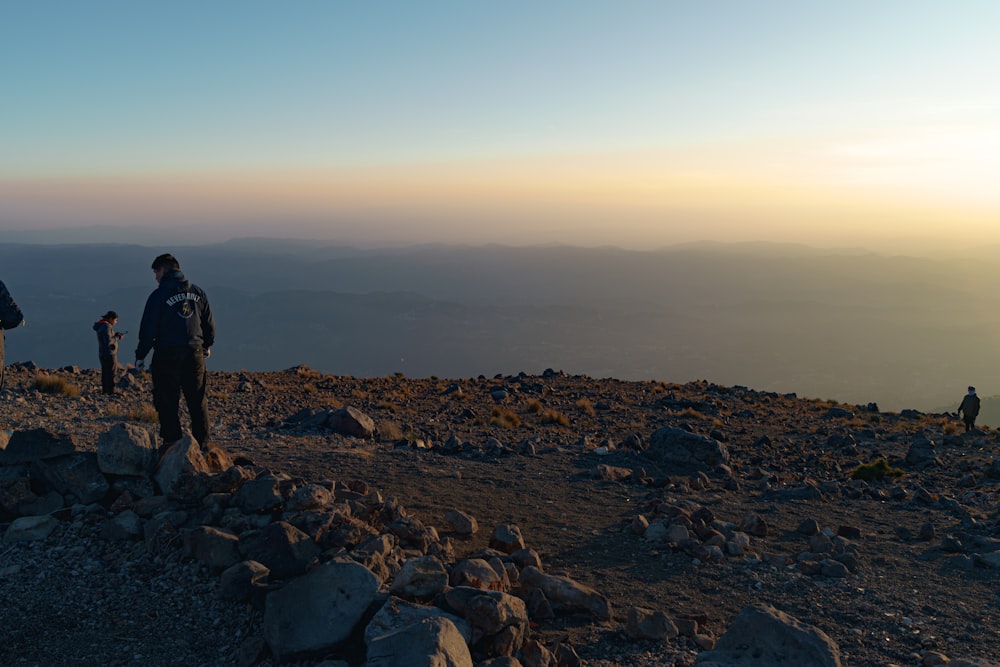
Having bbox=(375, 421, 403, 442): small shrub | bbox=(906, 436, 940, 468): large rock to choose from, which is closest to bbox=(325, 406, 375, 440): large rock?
bbox=(375, 421, 403, 442): small shrub

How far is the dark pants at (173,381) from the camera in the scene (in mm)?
7637

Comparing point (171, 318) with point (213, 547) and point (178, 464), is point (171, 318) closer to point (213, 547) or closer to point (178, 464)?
point (178, 464)

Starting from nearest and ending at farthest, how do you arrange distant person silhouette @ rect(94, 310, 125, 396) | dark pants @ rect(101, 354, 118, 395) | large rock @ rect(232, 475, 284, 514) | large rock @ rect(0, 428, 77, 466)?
1. large rock @ rect(232, 475, 284, 514)
2. large rock @ rect(0, 428, 77, 466)
3. distant person silhouette @ rect(94, 310, 125, 396)
4. dark pants @ rect(101, 354, 118, 395)

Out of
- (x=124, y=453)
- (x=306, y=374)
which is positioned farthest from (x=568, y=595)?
(x=306, y=374)

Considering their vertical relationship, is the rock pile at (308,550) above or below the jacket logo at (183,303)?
below

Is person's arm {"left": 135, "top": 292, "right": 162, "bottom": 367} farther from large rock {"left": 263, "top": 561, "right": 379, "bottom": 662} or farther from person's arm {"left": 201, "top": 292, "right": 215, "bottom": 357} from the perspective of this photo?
large rock {"left": 263, "top": 561, "right": 379, "bottom": 662}

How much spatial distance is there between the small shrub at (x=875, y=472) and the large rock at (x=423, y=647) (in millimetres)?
10670

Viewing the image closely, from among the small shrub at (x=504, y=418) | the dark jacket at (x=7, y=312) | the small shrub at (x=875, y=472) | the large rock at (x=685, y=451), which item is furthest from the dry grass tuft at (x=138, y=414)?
the small shrub at (x=875, y=472)

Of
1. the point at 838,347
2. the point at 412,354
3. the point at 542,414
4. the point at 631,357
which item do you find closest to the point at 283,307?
the point at 412,354

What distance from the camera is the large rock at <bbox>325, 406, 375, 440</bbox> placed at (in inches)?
496

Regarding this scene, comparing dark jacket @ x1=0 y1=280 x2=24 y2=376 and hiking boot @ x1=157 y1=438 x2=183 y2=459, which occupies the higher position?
dark jacket @ x1=0 y1=280 x2=24 y2=376

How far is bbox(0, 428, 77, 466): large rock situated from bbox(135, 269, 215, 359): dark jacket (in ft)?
3.72

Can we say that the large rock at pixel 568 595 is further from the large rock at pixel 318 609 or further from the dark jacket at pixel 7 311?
the dark jacket at pixel 7 311

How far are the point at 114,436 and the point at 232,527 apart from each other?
1.76 metres
